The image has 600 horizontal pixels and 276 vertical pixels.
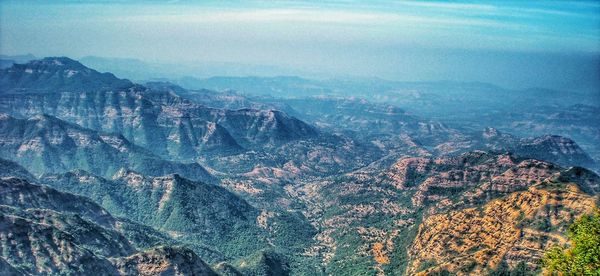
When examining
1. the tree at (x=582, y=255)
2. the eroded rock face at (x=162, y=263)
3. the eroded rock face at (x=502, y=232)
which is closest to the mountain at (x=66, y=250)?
the eroded rock face at (x=162, y=263)

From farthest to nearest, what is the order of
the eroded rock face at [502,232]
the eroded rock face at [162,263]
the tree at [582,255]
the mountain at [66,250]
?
1. the eroded rock face at [502,232]
2. the eroded rock face at [162,263]
3. the mountain at [66,250]
4. the tree at [582,255]

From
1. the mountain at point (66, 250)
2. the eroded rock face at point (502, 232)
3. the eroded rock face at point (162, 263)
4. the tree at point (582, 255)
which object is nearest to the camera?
the tree at point (582, 255)

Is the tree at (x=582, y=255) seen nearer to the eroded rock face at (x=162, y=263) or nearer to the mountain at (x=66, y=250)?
the eroded rock face at (x=162, y=263)

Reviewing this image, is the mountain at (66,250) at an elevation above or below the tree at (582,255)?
below

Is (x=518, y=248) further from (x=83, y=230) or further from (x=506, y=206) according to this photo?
(x=83, y=230)

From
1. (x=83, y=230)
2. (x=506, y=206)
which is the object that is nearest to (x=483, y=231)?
(x=506, y=206)

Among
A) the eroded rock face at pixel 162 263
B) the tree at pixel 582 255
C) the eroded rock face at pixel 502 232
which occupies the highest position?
the tree at pixel 582 255

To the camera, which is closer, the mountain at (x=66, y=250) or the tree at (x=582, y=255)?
the tree at (x=582, y=255)

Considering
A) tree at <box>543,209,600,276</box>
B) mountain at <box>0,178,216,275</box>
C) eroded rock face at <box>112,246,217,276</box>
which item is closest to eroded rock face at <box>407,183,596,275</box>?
eroded rock face at <box>112,246,217,276</box>

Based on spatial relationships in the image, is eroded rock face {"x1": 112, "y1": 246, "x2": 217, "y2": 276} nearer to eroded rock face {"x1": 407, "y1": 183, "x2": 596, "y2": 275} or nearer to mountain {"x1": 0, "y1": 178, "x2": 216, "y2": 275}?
mountain {"x1": 0, "y1": 178, "x2": 216, "y2": 275}
